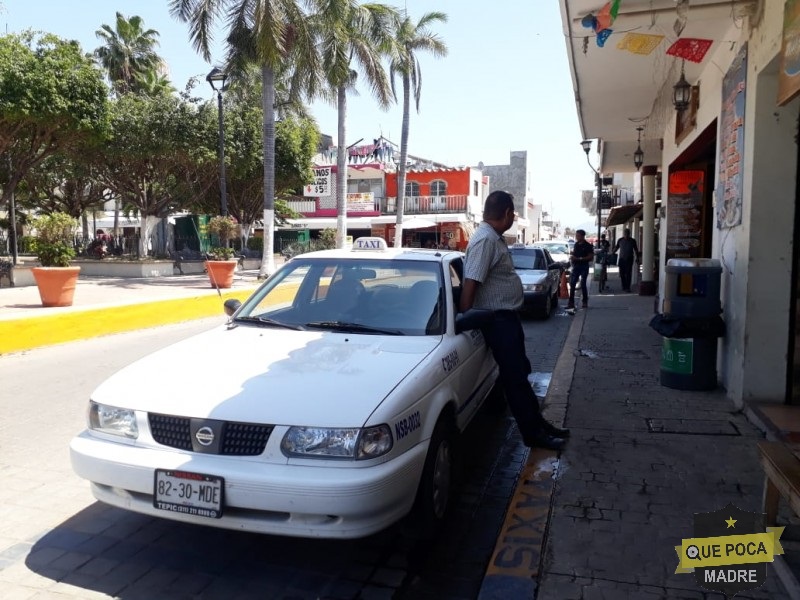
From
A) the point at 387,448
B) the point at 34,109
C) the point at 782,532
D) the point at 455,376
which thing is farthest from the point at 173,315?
the point at 782,532

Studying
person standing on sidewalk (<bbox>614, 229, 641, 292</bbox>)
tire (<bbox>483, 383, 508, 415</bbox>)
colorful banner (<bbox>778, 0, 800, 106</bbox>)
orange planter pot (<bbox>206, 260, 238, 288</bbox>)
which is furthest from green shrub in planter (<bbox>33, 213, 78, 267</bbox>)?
person standing on sidewalk (<bbox>614, 229, 641, 292</bbox>)

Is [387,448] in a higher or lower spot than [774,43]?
lower

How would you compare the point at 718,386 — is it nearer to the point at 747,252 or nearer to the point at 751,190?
the point at 747,252

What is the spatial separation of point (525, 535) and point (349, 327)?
5.40 feet

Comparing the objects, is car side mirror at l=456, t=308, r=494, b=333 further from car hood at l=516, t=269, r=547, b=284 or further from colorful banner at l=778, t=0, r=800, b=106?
car hood at l=516, t=269, r=547, b=284

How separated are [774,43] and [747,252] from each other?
172cm

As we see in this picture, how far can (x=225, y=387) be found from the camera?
3.24 m

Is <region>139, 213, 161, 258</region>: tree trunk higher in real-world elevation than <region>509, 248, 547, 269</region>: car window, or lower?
higher

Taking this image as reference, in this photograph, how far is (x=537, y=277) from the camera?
1304cm

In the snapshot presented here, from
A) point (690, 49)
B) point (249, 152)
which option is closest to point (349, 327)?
point (690, 49)

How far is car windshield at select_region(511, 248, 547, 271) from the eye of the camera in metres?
13.8

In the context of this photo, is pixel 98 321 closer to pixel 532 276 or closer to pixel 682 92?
pixel 532 276

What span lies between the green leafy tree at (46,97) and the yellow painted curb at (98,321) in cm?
760

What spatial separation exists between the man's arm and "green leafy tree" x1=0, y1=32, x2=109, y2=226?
51.2ft
